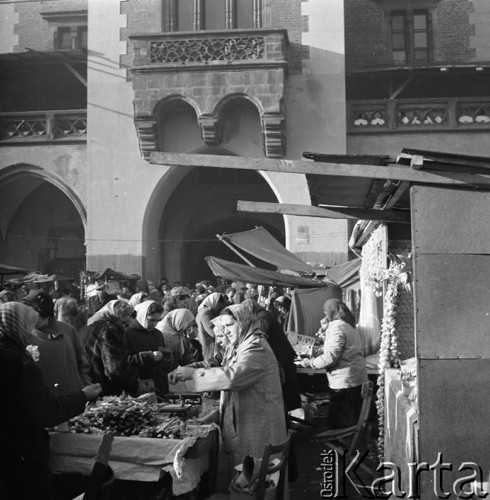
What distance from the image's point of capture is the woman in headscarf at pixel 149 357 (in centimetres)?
649

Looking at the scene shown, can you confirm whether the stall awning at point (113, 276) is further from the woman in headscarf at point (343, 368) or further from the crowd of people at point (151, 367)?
the woman in headscarf at point (343, 368)

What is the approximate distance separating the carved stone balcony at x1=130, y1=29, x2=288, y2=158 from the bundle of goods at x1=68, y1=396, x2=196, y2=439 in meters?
13.2

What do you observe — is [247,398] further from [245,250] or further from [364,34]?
[364,34]

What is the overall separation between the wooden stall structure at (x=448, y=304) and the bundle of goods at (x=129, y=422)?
5.32ft

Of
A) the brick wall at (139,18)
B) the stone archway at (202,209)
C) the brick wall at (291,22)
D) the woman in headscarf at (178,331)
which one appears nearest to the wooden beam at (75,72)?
the brick wall at (139,18)

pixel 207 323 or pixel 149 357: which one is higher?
pixel 207 323

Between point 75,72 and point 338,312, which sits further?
point 75,72

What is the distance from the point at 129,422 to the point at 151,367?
1.64 m

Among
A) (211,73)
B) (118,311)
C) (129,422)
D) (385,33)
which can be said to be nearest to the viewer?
(129,422)

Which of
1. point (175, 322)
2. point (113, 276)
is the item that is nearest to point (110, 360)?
point (175, 322)

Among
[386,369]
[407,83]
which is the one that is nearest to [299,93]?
[407,83]

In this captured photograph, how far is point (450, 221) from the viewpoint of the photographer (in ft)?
15.4

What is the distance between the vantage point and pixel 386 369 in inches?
267

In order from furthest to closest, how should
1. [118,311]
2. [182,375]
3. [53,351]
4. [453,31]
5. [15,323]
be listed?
1. [453,31]
2. [118,311]
3. [53,351]
4. [182,375]
5. [15,323]
